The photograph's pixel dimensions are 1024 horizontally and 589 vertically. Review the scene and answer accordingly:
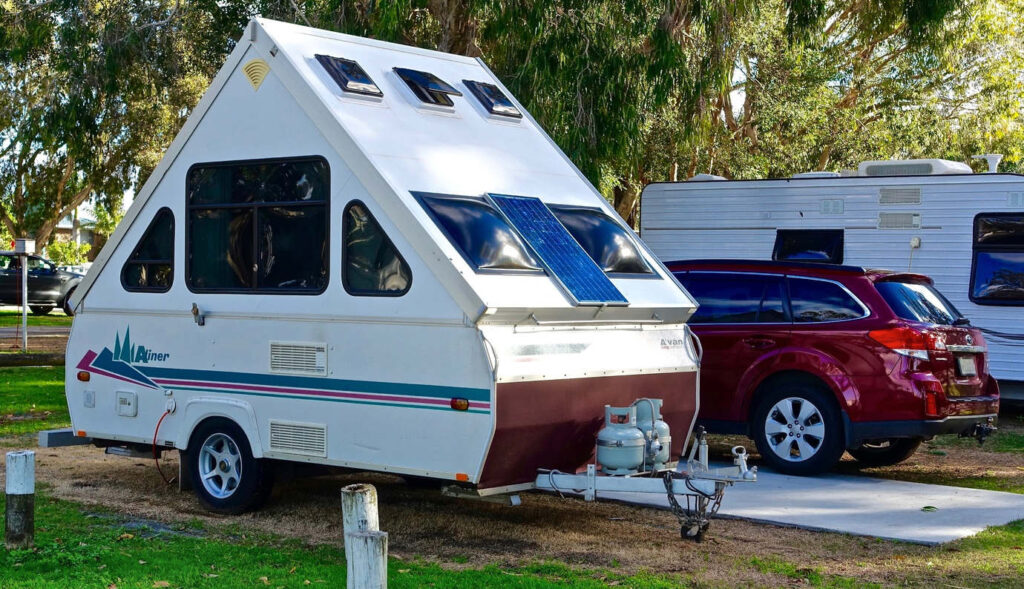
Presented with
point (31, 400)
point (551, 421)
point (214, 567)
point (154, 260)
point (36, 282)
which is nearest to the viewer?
point (214, 567)

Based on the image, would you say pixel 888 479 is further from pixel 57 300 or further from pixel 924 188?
pixel 57 300

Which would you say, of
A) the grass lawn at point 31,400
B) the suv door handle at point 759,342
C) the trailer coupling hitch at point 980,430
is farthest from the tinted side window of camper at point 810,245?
the grass lawn at point 31,400

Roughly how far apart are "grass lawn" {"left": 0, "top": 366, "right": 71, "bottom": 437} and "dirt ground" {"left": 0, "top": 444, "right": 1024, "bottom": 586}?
3.21 metres

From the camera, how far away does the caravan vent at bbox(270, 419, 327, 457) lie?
7801 mm

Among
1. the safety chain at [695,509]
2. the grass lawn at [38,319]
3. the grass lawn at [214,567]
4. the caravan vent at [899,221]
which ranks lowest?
the grass lawn at [214,567]

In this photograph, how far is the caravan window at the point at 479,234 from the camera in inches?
287

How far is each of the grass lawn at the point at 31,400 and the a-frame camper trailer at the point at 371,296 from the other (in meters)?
4.12

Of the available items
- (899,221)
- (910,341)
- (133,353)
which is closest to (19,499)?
(133,353)

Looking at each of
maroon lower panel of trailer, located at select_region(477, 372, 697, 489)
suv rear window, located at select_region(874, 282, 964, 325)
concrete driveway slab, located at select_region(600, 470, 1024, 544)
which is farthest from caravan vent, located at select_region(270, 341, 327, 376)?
suv rear window, located at select_region(874, 282, 964, 325)

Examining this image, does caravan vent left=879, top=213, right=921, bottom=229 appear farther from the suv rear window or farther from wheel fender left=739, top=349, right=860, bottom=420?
wheel fender left=739, top=349, right=860, bottom=420

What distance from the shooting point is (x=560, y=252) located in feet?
25.8

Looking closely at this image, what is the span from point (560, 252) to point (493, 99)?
1677mm

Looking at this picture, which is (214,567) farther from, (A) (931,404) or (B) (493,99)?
(A) (931,404)

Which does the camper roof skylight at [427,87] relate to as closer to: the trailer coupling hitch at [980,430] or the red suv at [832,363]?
the red suv at [832,363]
